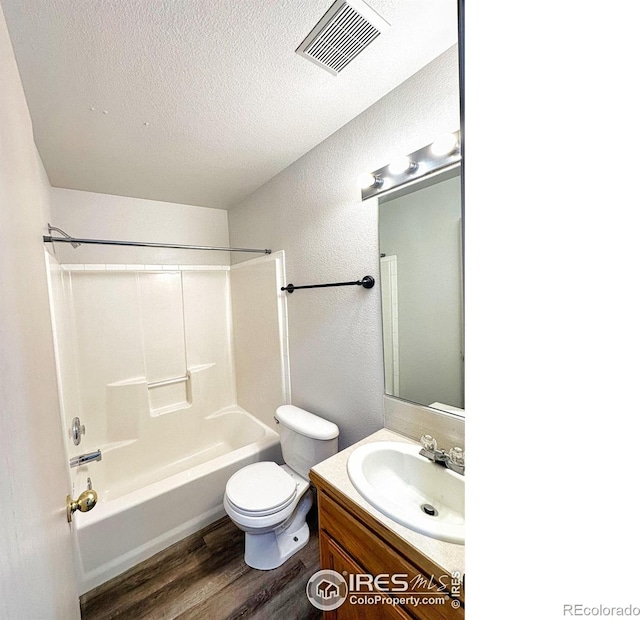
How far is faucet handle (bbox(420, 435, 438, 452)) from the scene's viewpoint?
1.13 meters

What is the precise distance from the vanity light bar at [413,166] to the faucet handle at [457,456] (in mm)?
1135

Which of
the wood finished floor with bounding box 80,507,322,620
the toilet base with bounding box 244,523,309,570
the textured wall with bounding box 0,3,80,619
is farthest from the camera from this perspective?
the toilet base with bounding box 244,523,309,570

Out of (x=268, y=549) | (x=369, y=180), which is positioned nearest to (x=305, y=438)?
(x=268, y=549)

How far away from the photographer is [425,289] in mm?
1255

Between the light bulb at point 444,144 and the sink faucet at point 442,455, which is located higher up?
the light bulb at point 444,144

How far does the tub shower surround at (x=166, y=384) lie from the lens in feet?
5.59

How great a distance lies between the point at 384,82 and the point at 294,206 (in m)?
0.89

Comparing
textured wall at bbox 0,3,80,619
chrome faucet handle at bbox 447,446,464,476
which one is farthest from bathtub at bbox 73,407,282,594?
chrome faucet handle at bbox 447,446,464,476

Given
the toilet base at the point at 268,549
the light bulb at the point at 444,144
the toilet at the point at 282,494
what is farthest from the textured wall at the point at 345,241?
the toilet base at the point at 268,549

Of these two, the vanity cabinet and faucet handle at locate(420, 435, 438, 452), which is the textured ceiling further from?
the vanity cabinet

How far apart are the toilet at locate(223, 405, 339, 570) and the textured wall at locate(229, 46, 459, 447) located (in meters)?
0.17

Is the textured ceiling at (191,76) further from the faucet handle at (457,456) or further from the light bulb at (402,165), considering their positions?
the faucet handle at (457,456)

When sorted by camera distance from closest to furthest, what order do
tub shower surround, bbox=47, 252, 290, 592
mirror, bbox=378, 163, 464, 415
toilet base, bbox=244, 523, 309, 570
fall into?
1. mirror, bbox=378, 163, 464, 415
2. toilet base, bbox=244, 523, 309, 570
3. tub shower surround, bbox=47, 252, 290, 592
